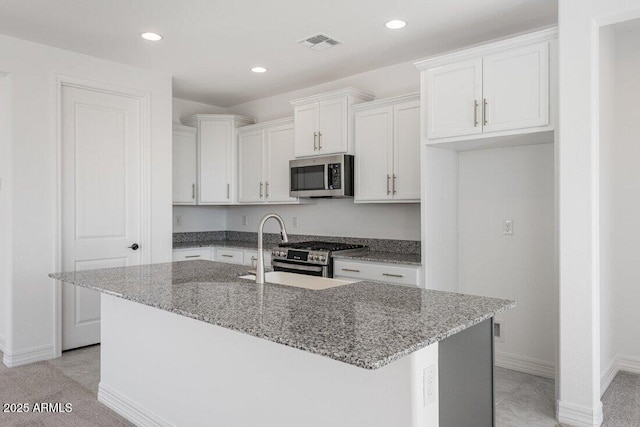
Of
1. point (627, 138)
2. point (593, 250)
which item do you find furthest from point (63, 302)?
point (627, 138)

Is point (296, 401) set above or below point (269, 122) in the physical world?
below

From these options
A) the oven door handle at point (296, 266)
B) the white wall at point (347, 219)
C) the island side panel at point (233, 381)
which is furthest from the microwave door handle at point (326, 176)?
the island side panel at point (233, 381)

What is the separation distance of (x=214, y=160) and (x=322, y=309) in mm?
3937

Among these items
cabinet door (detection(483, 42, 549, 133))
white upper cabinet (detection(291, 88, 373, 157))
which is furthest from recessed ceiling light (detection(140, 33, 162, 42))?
cabinet door (detection(483, 42, 549, 133))

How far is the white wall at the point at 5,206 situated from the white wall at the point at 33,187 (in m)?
0.06

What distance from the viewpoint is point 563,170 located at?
2668mm

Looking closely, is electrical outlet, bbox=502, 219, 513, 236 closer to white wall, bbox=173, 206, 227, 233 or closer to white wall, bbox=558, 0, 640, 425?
white wall, bbox=558, 0, 640, 425

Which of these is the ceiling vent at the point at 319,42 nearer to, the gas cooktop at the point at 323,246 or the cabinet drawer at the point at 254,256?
the gas cooktop at the point at 323,246

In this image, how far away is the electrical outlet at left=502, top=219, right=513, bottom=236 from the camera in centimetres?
356

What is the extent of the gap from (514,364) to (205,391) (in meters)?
2.47

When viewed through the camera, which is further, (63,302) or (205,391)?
(63,302)

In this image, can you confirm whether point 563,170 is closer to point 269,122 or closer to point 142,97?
point 269,122

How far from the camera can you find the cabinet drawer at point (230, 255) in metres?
5.03

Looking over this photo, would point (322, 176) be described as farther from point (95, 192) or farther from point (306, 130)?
point (95, 192)
